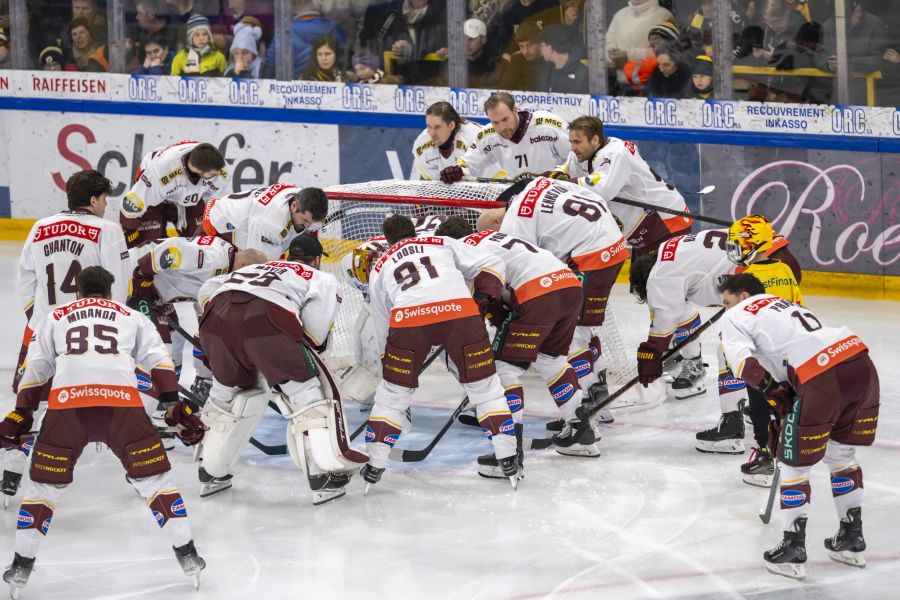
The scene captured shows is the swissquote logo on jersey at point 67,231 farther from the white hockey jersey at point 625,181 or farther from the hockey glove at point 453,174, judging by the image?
the white hockey jersey at point 625,181

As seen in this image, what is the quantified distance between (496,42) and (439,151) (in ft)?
6.63

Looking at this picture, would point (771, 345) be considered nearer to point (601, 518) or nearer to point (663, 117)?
point (601, 518)

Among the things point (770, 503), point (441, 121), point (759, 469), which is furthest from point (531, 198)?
point (770, 503)

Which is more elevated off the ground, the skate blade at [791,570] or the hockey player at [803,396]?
the hockey player at [803,396]

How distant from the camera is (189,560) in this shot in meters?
4.72

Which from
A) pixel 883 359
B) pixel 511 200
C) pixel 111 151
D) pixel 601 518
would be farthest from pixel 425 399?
pixel 111 151

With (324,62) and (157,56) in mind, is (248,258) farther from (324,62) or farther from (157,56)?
(157,56)

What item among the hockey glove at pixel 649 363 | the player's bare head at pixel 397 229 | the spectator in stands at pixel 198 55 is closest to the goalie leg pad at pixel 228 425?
the player's bare head at pixel 397 229

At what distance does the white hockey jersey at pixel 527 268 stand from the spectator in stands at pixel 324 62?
14.4 feet

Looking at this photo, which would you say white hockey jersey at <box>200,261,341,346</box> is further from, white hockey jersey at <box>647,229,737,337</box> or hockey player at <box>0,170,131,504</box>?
white hockey jersey at <box>647,229,737,337</box>

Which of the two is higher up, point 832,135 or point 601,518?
point 832,135

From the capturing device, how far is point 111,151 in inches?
414

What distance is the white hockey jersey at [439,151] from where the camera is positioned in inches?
305

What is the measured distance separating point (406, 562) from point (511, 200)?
2.15m
